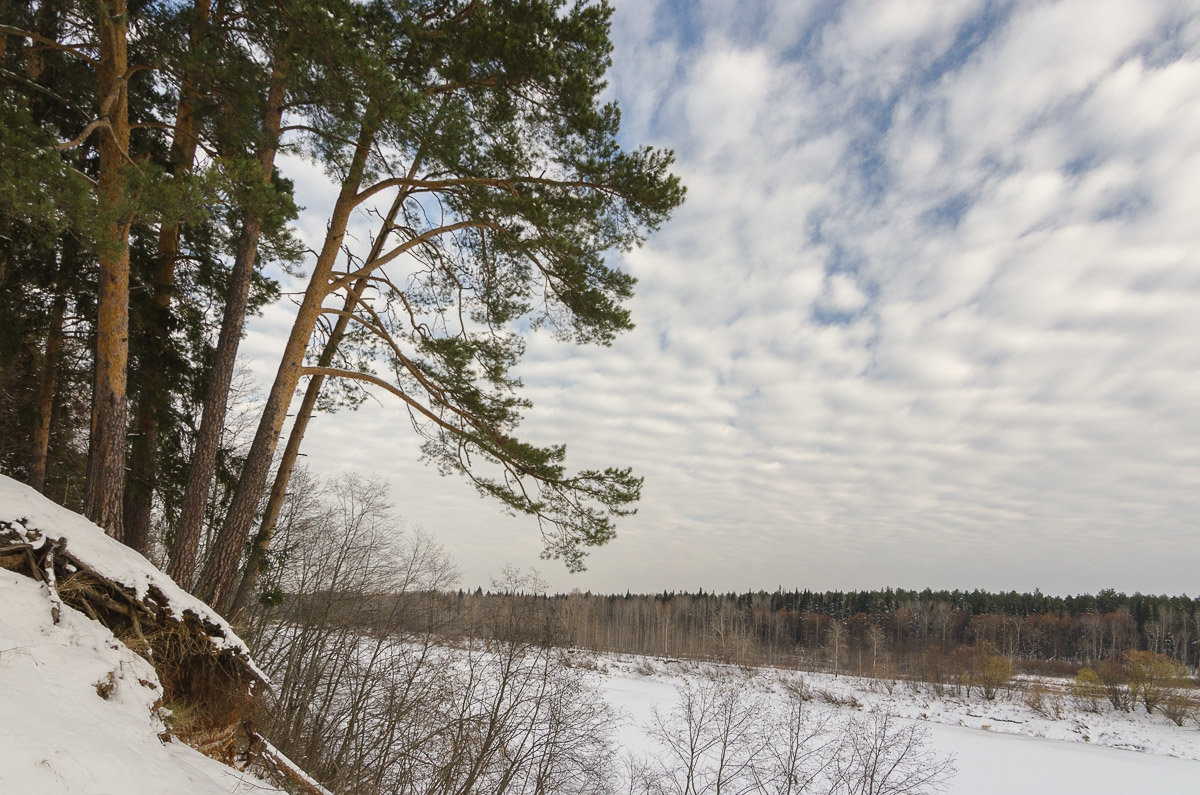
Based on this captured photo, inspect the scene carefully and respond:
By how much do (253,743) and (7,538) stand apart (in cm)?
226

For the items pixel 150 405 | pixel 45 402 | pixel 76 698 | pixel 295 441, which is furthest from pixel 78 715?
pixel 45 402

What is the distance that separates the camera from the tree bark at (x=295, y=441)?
7.73 m

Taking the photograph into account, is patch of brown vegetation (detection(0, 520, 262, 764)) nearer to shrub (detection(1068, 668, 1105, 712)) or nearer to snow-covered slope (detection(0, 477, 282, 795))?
snow-covered slope (detection(0, 477, 282, 795))

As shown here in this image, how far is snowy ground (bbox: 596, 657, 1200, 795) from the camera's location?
1952cm

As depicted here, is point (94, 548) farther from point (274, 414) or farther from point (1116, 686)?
point (1116, 686)

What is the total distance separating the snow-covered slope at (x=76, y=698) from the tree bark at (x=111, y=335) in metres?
1.49

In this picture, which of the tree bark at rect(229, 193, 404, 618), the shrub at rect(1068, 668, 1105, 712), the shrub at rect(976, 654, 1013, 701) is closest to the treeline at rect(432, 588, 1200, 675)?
the shrub at rect(976, 654, 1013, 701)

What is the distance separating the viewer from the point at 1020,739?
28.3m

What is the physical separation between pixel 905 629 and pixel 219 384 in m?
84.0

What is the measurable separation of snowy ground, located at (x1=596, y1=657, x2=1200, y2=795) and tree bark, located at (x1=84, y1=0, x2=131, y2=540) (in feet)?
42.7

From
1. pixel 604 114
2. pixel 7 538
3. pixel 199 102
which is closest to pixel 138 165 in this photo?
pixel 199 102

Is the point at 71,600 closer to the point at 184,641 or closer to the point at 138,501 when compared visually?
the point at 184,641

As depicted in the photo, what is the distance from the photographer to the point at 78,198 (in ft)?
15.0

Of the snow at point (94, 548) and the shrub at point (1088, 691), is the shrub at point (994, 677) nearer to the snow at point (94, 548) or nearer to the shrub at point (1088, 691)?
the shrub at point (1088, 691)
